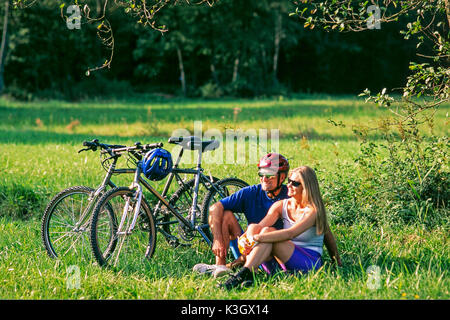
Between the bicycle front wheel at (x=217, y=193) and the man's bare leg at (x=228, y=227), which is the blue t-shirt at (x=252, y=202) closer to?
the man's bare leg at (x=228, y=227)

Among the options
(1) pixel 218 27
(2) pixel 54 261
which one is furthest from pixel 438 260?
(1) pixel 218 27

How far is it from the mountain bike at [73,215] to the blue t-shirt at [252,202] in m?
0.89

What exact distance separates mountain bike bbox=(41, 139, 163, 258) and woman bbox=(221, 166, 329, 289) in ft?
4.47

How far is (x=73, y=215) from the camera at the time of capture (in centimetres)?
602

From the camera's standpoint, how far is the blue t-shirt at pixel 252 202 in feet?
19.4

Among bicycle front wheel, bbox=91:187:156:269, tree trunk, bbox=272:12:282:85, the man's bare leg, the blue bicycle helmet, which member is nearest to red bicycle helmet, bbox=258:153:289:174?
the man's bare leg

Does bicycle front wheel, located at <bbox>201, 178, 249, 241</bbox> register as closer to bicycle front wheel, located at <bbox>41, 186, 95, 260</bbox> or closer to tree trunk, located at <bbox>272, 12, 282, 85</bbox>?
bicycle front wheel, located at <bbox>41, 186, 95, 260</bbox>

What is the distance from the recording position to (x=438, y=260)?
5.80 meters

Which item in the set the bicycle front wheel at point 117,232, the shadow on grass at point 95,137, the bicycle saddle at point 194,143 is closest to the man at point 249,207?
the bicycle front wheel at point 117,232

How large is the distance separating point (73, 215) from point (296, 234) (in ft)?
7.41

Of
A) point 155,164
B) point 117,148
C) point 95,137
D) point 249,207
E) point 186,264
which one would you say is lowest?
point 186,264

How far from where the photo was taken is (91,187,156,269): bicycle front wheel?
216 inches

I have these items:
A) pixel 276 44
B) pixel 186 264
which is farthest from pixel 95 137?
pixel 276 44

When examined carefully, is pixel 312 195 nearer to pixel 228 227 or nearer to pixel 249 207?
pixel 249 207
